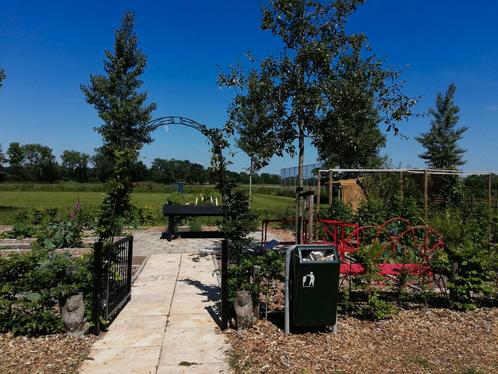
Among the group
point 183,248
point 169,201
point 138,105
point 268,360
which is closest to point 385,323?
point 268,360

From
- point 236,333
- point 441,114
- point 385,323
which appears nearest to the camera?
point 236,333

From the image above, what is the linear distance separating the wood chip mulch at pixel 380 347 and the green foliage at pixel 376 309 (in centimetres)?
10

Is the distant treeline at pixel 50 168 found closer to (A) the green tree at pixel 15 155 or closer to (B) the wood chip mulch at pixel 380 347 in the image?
(A) the green tree at pixel 15 155

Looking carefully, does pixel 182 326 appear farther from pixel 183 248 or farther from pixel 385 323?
pixel 183 248

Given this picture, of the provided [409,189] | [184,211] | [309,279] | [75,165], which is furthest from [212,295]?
[75,165]

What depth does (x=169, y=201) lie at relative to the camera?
1302 centimetres

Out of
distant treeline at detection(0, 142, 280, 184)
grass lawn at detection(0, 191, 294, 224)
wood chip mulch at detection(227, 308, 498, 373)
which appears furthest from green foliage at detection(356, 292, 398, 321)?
distant treeline at detection(0, 142, 280, 184)

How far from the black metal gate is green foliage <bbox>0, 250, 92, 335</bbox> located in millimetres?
184

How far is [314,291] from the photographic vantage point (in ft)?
15.6

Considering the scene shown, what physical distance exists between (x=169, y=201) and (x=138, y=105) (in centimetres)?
861

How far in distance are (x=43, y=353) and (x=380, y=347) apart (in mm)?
3482

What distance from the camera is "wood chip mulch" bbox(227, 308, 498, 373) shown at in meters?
4.07

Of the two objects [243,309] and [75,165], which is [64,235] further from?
[75,165]

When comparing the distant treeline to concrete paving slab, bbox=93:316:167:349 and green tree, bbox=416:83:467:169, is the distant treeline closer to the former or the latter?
green tree, bbox=416:83:467:169
